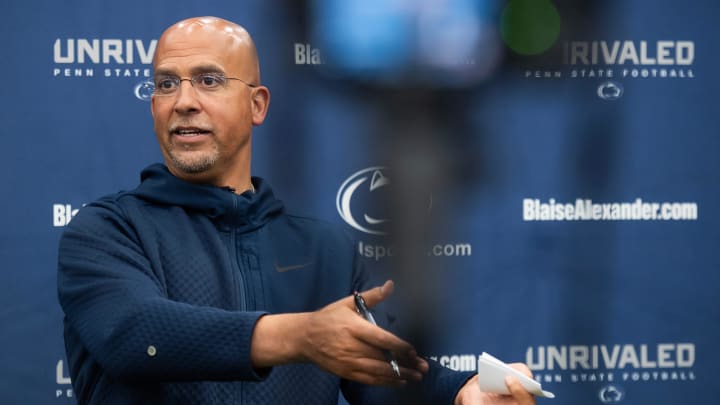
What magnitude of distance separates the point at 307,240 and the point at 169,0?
830 mm

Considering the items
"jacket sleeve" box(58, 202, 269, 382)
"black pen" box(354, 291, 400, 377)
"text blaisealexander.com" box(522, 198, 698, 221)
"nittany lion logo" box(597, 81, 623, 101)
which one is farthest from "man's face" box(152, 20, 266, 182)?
"nittany lion logo" box(597, 81, 623, 101)

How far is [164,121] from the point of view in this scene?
57.9 inches

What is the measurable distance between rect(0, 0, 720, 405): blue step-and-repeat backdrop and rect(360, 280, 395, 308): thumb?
3.44 ft

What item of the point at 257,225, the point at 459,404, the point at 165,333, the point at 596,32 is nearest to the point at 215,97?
the point at 257,225

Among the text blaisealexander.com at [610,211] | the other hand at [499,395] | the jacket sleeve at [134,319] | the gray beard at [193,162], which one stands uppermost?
the gray beard at [193,162]

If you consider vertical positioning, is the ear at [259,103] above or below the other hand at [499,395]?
above

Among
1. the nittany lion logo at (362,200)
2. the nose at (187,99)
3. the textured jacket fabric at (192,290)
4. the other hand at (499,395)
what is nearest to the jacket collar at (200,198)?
the textured jacket fabric at (192,290)

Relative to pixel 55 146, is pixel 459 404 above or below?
below

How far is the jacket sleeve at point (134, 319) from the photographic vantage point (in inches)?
40.5

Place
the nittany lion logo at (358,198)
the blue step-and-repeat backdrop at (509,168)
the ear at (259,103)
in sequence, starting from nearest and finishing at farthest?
the ear at (259,103) < the blue step-and-repeat backdrop at (509,168) < the nittany lion logo at (358,198)

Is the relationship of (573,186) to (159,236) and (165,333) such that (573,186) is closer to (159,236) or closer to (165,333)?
(159,236)

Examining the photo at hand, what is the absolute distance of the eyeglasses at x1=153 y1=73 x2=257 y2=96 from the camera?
1474 millimetres

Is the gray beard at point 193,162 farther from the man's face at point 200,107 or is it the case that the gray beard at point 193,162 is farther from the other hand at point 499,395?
the other hand at point 499,395

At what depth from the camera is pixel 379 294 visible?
2.65ft
